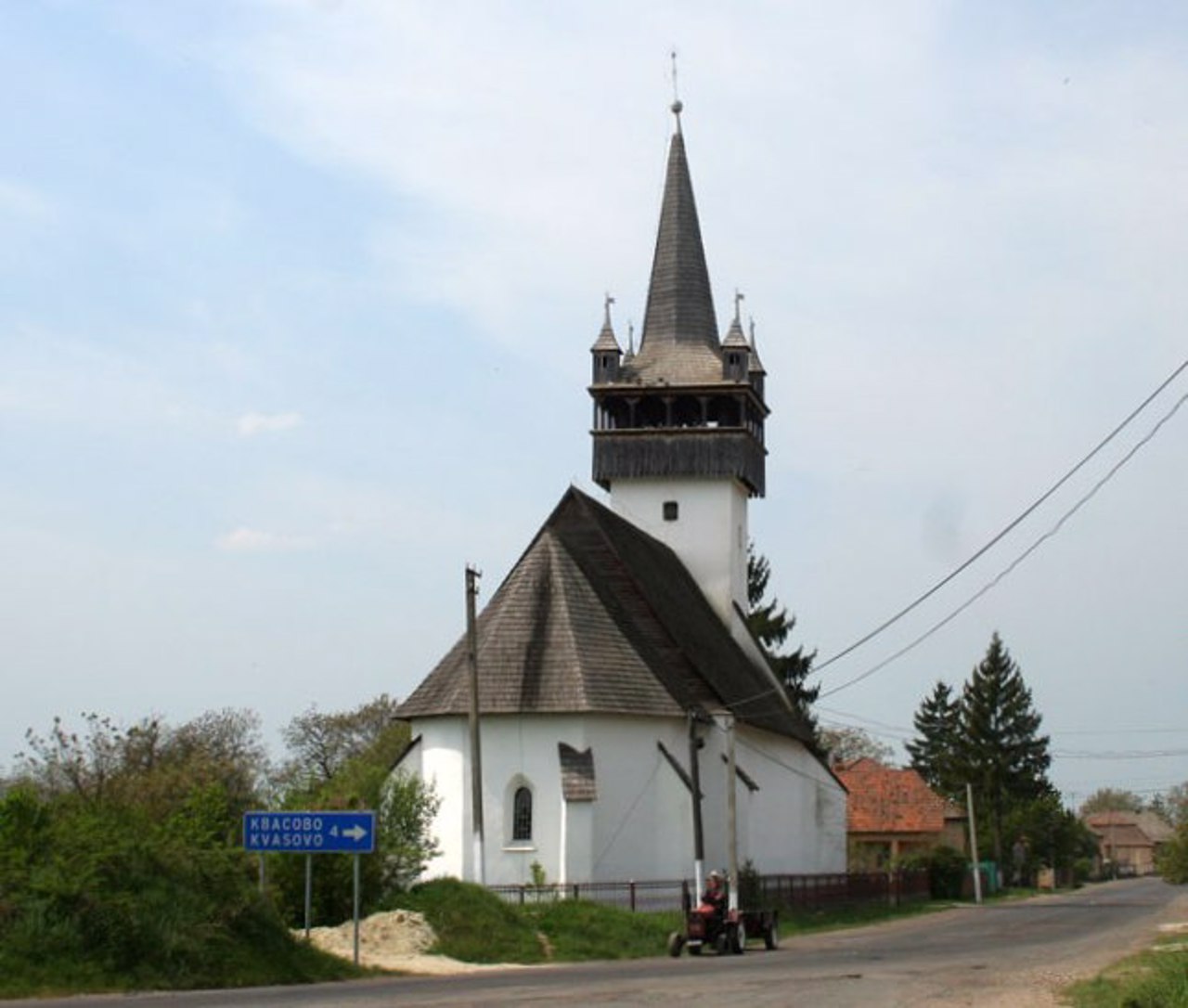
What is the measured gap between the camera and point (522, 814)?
1507 inches

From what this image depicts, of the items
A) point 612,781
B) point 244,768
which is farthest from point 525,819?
point 244,768

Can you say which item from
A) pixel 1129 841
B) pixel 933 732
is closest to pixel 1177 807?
pixel 933 732

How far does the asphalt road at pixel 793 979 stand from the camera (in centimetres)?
Result: 1803

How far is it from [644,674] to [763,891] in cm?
703

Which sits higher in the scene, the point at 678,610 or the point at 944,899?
the point at 678,610

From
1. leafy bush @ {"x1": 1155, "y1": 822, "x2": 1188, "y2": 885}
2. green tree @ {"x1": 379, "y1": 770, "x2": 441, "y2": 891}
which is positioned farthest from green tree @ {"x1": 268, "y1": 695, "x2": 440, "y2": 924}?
leafy bush @ {"x1": 1155, "y1": 822, "x2": 1188, "y2": 885}

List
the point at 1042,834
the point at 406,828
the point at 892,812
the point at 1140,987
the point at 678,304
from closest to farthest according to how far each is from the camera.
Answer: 1. the point at 1140,987
2. the point at 406,828
3. the point at 678,304
4. the point at 892,812
5. the point at 1042,834

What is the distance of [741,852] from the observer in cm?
4419

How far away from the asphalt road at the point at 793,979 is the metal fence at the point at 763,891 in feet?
13.2

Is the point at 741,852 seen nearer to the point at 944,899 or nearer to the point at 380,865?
the point at 380,865

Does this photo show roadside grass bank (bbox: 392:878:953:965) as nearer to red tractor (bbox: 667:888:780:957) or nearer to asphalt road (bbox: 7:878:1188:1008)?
red tractor (bbox: 667:888:780:957)

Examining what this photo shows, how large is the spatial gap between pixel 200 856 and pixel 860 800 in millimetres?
66016

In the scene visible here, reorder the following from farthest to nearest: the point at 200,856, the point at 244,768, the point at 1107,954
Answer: the point at 244,768
the point at 1107,954
the point at 200,856

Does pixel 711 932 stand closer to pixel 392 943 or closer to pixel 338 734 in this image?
pixel 392 943
